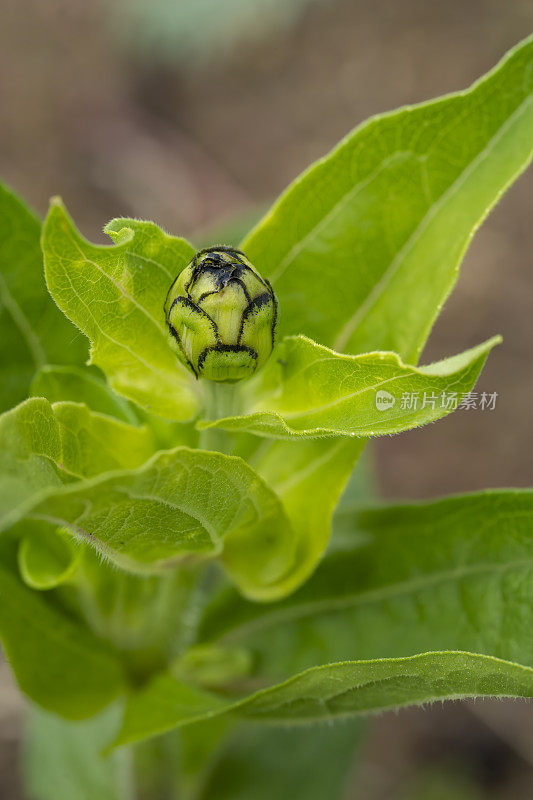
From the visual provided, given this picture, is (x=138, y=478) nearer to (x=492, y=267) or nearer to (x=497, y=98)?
(x=497, y=98)

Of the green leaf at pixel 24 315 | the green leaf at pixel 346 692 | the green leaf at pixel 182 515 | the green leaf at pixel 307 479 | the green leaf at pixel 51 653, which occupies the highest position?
the green leaf at pixel 24 315

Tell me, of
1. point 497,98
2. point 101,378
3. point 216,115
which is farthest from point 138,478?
point 216,115

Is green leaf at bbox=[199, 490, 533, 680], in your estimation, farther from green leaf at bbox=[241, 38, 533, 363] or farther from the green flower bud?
the green flower bud

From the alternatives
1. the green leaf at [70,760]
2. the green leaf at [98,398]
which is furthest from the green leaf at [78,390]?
the green leaf at [70,760]

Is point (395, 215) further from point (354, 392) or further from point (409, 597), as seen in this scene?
point (409, 597)

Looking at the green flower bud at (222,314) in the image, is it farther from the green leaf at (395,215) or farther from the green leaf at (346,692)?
the green leaf at (346,692)

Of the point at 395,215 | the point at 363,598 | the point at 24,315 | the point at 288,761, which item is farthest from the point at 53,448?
the point at 288,761
